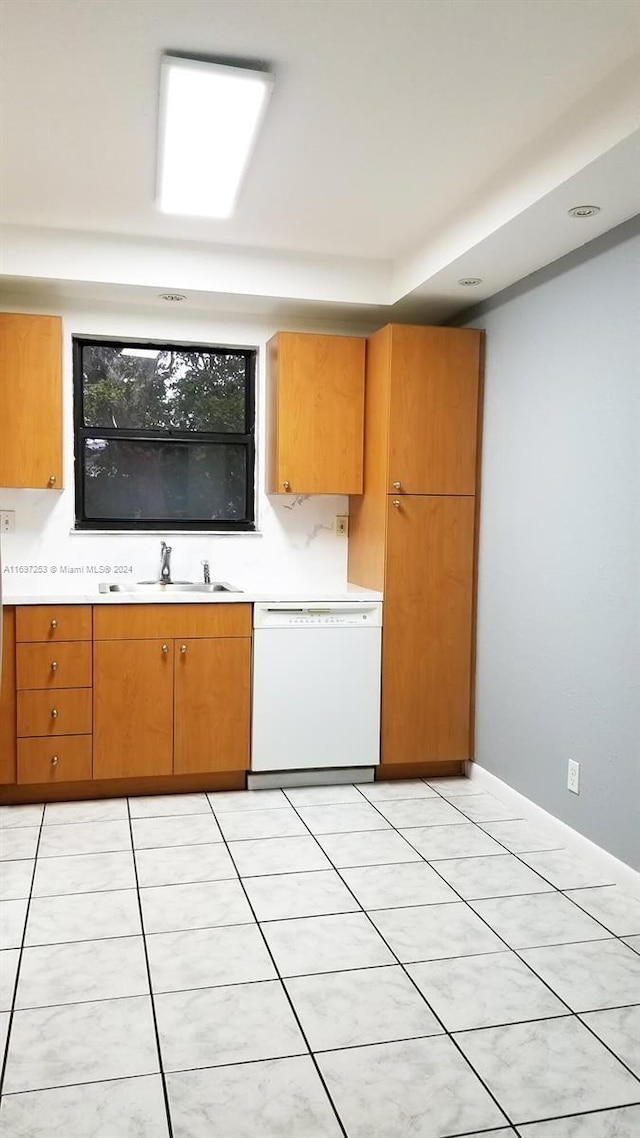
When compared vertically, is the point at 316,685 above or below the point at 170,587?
below

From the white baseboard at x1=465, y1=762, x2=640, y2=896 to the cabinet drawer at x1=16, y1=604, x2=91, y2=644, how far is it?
190 centimetres

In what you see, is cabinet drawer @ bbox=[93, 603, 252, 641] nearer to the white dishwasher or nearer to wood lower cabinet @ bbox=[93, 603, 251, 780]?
wood lower cabinet @ bbox=[93, 603, 251, 780]

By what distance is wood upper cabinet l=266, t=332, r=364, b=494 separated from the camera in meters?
4.19

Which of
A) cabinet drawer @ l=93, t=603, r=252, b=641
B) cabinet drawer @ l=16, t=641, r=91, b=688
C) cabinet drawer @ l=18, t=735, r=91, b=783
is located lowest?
cabinet drawer @ l=18, t=735, r=91, b=783

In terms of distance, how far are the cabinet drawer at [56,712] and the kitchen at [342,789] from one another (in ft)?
0.08

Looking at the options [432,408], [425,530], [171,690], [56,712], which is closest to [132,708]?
[171,690]

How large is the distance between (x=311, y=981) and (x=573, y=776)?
4.59 ft

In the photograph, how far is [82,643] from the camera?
3.76m

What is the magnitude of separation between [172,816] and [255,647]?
32.0 inches

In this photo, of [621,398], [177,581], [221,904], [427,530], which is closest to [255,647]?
[177,581]

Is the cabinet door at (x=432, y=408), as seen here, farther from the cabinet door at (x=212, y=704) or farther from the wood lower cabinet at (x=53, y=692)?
the wood lower cabinet at (x=53, y=692)

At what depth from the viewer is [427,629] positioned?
412 centimetres

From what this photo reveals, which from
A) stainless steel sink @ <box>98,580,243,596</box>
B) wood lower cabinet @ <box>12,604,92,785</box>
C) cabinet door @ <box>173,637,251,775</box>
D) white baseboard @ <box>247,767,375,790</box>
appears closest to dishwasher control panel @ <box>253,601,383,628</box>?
cabinet door @ <box>173,637,251,775</box>

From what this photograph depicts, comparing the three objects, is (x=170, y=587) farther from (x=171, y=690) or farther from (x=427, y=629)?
(x=427, y=629)
